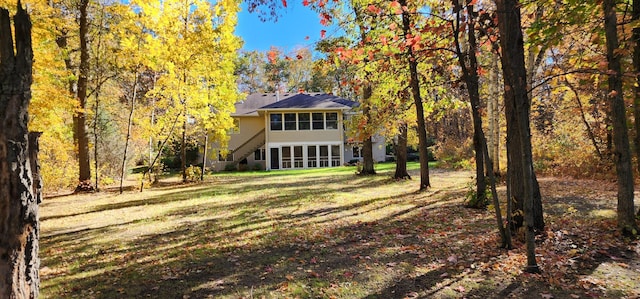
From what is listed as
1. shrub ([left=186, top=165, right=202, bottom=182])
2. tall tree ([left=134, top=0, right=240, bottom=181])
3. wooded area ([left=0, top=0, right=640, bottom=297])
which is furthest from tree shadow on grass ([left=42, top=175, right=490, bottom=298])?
shrub ([left=186, top=165, right=202, bottom=182])

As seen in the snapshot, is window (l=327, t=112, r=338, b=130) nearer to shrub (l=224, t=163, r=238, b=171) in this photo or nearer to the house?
the house

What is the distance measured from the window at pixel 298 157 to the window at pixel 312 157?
0.56m

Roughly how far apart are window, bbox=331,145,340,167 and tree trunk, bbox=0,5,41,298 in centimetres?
2588

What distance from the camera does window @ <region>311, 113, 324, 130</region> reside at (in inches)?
1101

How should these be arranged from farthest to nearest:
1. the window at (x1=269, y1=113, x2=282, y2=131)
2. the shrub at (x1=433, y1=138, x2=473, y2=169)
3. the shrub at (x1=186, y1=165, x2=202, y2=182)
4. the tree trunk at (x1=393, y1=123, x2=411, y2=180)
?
1. the window at (x1=269, y1=113, x2=282, y2=131)
2. the shrub at (x1=433, y1=138, x2=473, y2=169)
3. the shrub at (x1=186, y1=165, x2=202, y2=182)
4. the tree trunk at (x1=393, y1=123, x2=411, y2=180)

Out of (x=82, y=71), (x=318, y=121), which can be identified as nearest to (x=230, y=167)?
(x=318, y=121)

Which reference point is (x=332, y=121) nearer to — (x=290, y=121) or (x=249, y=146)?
(x=290, y=121)

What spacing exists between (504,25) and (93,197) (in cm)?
1405

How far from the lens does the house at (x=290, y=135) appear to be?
2734 cm

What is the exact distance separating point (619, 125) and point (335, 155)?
79.6ft

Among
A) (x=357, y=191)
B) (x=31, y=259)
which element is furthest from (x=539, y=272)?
(x=357, y=191)

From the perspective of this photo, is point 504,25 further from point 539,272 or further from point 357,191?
point 357,191

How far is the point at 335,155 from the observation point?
28.8 m

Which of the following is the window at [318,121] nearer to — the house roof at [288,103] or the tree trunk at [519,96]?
the house roof at [288,103]
